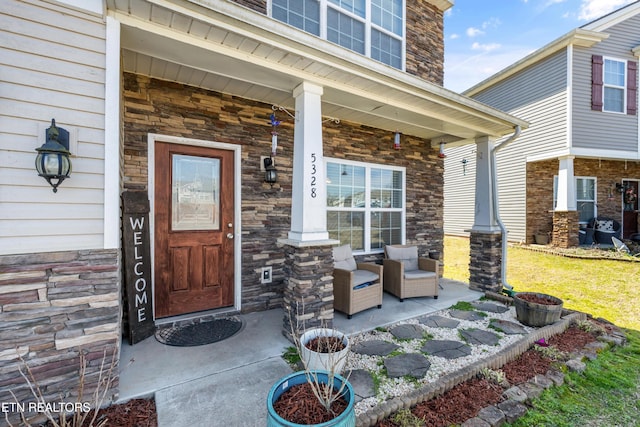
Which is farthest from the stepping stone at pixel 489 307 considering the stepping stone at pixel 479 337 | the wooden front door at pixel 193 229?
the wooden front door at pixel 193 229

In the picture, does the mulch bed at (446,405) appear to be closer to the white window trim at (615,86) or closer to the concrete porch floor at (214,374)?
the concrete porch floor at (214,374)

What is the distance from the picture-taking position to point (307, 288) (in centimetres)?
300

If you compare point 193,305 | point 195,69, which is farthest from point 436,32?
point 193,305

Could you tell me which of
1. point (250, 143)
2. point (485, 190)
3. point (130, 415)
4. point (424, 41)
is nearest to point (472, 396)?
point (130, 415)

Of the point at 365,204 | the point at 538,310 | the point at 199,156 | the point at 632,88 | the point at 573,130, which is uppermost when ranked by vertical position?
the point at 632,88

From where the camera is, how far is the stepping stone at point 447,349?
283 cm

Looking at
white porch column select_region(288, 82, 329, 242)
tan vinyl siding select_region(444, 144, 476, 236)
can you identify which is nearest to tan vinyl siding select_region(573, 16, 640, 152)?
tan vinyl siding select_region(444, 144, 476, 236)

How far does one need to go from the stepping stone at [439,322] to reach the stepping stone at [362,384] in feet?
4.79

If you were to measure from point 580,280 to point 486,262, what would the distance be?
2576 mm

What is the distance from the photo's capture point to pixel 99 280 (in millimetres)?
2064

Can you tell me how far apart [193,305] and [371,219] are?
10.5 feet

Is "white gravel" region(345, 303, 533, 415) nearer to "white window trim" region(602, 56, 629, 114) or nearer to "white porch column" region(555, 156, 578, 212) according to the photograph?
"white porch column" region(555, 156, 578, 212)

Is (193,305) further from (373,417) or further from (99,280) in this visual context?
(373,417)

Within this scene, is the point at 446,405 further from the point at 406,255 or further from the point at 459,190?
the point at 459,190
